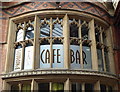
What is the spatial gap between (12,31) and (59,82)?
3.20 m

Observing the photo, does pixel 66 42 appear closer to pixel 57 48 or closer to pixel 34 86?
pixel 57 48

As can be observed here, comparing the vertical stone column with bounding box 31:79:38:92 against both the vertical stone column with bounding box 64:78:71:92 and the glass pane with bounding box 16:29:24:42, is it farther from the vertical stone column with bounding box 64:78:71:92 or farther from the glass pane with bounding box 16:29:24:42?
the glass pane with bounding box 16:29:24:42

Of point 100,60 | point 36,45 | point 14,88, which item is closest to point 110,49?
point 100,60

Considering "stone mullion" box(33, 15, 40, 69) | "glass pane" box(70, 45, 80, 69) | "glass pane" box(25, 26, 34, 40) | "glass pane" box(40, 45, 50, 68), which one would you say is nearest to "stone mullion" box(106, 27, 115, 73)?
"glass pane" box(70, 45, 80, 69)

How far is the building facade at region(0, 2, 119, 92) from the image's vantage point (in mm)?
7660

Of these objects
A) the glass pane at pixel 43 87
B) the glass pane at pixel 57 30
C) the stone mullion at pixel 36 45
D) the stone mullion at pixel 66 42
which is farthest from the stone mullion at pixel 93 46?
the stone mullion at pixel 36 45

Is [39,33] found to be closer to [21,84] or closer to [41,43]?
[41,43]

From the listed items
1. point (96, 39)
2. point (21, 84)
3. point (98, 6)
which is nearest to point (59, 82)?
point (21, 84)

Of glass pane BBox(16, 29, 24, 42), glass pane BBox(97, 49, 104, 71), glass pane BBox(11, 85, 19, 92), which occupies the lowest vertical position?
glass pane BBox(11, 85, 19, 92)

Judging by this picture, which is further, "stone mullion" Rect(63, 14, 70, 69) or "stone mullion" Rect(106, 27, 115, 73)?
"stone mullion" Rect(106, 27, 115, 73)

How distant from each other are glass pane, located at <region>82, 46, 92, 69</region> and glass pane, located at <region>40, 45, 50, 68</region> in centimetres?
147

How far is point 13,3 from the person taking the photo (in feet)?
31.6

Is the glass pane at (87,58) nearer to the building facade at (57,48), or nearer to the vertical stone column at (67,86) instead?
the building facade at (57,48)

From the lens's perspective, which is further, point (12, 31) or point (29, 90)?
point (12, 31)
